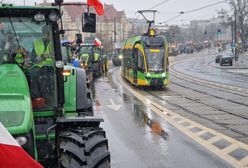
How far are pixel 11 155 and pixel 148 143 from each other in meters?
8.00

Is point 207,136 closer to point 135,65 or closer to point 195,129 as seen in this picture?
point 195,129

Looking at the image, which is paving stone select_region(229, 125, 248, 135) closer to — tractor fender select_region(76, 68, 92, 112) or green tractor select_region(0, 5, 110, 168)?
tractor fender select_region(76, 68, 92, 112)

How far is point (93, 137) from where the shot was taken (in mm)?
5703

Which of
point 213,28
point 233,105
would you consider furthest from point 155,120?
point 213,28

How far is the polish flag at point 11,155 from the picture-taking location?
357 cm

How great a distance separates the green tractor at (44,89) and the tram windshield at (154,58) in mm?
20167

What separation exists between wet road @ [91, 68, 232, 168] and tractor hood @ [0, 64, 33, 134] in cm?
399

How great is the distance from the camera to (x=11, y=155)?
3639 mm

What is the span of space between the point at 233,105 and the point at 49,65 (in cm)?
1352

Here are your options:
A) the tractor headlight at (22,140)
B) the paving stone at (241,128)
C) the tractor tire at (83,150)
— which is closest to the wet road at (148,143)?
the paving stone at (241,128)

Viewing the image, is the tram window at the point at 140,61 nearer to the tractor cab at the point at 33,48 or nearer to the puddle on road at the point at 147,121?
the puddle on road at the point at 147,121

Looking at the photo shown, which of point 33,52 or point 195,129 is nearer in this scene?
point 33,52

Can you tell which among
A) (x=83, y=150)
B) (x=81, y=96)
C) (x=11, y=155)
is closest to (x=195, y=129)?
(x=81, y=96)

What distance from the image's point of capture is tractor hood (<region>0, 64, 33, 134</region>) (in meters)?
4.85
